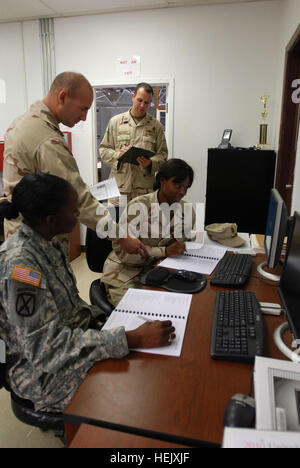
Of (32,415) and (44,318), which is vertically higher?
(44,318)

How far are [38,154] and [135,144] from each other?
175 centimetres

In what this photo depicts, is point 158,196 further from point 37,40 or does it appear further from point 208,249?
point 37,40

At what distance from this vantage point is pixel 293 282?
3.32 feet

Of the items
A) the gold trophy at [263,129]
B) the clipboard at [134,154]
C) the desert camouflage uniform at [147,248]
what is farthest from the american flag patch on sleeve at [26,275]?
the gold trophy at [263,129]

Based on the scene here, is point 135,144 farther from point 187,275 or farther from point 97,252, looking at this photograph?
point 187,275

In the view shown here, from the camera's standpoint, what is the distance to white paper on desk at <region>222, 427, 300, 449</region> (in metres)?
0.54

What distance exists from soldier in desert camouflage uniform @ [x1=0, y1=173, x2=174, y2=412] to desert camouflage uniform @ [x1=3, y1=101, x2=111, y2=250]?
0.48 meters

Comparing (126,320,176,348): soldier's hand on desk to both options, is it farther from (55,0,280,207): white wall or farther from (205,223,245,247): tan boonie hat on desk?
(55,0,280,207): white wall

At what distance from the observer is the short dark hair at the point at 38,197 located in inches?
38.9

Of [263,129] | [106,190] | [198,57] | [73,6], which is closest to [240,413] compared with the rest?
[106,190]

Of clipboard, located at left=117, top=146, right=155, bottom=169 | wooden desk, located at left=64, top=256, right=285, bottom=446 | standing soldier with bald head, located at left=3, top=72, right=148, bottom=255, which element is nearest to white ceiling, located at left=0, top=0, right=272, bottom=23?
clipboard, located at left=117, top=146, right=155, bottom=169

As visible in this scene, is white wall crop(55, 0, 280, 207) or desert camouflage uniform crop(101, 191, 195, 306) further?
white wall crop(55, 0, 280, 207)

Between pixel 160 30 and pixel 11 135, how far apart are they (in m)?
2.52

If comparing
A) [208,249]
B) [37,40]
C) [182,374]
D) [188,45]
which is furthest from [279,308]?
[37,40]
